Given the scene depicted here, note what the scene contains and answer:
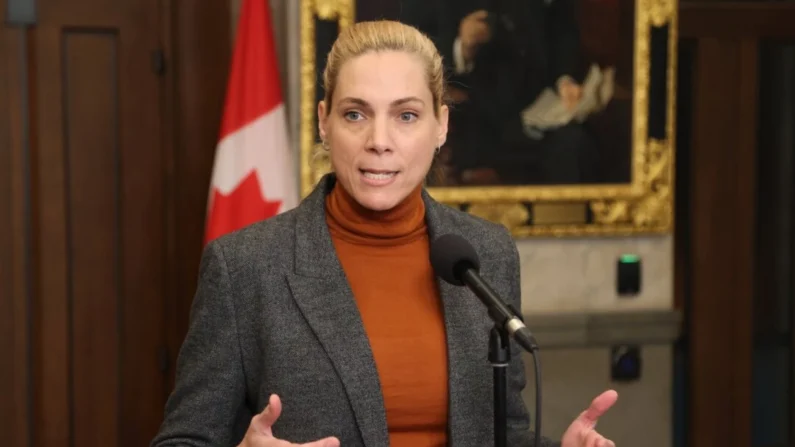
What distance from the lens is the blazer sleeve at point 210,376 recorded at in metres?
1.65

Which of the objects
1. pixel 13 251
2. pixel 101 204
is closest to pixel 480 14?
pixel 101 204

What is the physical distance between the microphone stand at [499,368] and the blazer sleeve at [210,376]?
484 mm

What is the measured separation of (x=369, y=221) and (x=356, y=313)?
7.1 inches

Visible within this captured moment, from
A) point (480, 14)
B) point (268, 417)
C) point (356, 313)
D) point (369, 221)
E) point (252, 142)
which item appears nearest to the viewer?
point (268, 417)

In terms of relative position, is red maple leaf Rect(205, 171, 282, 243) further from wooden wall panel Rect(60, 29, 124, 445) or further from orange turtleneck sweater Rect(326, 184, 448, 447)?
orange turtleneck sweater Rect(326, 184, 448, 447)

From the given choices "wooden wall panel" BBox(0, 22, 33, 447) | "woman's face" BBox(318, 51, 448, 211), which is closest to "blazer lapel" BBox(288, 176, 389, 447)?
"woman's face" BBox(318, 51, 448, 211)

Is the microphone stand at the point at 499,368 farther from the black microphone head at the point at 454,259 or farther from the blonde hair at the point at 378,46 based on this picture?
the blonde hair at the point at 378,46

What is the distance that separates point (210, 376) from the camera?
1648 millimetres

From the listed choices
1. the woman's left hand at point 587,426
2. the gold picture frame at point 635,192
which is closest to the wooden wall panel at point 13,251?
the gold picture frame at point 635,192

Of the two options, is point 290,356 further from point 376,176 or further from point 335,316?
point 376,176

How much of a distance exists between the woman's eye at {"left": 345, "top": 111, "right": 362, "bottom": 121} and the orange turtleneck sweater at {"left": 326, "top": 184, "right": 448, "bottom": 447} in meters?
0.14

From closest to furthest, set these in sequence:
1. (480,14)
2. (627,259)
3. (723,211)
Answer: (480,14) → (627,259) → (723,211)

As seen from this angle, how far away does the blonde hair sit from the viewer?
1.73 meters

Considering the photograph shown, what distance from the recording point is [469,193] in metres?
3.65
